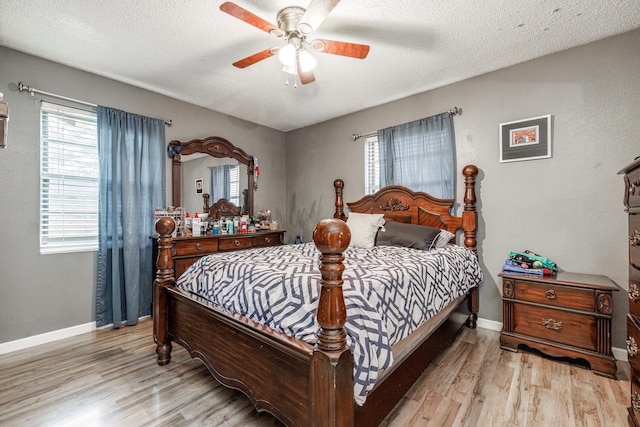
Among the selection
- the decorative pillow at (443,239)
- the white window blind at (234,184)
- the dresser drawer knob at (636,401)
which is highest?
the white window blind at (234,184)

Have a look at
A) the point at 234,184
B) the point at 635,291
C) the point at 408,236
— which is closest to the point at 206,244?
the point at 234,184

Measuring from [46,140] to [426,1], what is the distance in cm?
339

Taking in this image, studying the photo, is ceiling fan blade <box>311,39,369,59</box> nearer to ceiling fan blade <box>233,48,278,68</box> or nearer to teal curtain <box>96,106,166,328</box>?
ceiling fan blade <box>233,48,278,68</box>

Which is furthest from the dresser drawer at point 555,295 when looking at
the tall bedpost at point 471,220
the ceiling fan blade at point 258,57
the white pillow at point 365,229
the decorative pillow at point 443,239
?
the ceiling fan blade at point 258,57

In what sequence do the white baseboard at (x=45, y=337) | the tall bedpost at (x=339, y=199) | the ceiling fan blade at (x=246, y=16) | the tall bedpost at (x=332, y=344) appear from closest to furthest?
the tall bedpost at (x=332, y=344) < the ceiling fan blade at (x=246, y=16) < the white baseboard at (x=45, y=337) < the tall bedpost at (x=339, y=199)

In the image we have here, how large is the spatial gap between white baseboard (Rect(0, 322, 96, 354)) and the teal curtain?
4.3 inches

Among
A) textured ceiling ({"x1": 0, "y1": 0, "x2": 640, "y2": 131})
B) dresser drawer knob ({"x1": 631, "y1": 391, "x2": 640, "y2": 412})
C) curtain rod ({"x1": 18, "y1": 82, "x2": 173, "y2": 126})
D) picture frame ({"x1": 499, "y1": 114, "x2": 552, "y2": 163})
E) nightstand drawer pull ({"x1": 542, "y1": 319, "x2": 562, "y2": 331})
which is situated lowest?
dresser drawer knob ({"x1": 631, "y1": 391, "x2": 640, "y2": 412})

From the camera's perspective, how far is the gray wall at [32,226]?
8.13 feet

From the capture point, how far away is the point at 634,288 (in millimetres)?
1417

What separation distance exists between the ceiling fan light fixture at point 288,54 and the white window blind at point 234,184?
2.35m

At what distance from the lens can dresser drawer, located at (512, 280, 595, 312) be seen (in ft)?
6.87

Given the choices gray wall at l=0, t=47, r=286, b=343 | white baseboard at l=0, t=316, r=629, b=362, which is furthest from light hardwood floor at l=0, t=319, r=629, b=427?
gray wall at l=0, t=47, r=286, b=343

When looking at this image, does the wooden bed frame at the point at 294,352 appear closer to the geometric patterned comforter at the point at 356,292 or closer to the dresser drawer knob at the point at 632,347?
the geometric patterned comforter at the point at 356,292

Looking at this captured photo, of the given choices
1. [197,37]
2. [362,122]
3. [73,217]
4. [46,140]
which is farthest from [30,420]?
[362,122]
